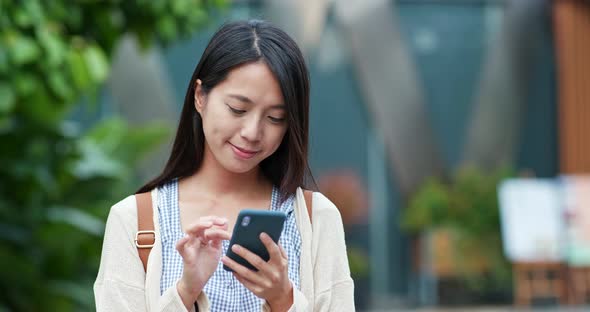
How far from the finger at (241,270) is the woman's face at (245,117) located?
8.1 inches

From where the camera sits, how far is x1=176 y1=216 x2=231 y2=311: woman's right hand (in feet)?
6.59

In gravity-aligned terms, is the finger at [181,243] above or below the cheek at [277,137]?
below

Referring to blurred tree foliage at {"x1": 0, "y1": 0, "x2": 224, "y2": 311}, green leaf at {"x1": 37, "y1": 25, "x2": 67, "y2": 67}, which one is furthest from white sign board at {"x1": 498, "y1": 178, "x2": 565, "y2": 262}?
green leaf at {"x1": 37, "y1": 25, "x2": 67, "y2": 67}

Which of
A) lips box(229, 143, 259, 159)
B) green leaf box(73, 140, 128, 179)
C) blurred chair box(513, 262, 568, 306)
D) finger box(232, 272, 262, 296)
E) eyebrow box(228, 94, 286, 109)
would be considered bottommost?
blurred chair box(513, 262, 568, 306)

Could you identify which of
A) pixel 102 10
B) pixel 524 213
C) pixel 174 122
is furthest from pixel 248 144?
pixel 174 122

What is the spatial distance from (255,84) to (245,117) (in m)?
0.06

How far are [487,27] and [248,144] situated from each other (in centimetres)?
1349

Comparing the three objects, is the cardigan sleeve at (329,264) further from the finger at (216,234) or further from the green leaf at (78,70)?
the green leaf at (78,70)

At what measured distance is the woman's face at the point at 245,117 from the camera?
212 centimetres

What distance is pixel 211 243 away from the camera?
2053mm

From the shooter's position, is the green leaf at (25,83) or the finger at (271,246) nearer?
the finger at (271,246)

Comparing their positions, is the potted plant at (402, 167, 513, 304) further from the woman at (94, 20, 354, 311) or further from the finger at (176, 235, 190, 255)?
the finger at (176, 235, 190, 255)

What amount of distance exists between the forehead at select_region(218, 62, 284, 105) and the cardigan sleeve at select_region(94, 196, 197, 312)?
11.8 inches

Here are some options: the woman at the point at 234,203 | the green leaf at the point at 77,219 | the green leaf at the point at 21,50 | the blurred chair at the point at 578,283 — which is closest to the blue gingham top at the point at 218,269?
the woman at the point at 234,203
